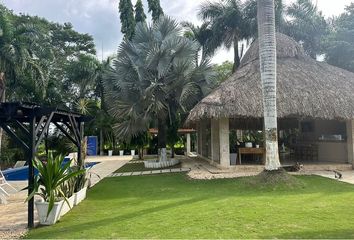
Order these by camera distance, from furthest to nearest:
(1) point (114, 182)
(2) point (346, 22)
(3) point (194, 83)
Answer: (2) point (346, 22)
(3) point (194, 83)
(1) point (114, 182)

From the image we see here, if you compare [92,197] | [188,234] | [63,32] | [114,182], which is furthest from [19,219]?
[63,32]

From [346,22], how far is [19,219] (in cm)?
2207

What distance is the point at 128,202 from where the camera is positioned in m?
7.39

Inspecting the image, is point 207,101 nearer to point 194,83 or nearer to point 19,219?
point 194,83

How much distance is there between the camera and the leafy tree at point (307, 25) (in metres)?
21.3

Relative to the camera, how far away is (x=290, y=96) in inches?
471

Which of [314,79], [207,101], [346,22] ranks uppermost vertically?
[346,22]

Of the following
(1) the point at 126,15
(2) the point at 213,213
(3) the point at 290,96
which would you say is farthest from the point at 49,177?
(1) the point at 126,15

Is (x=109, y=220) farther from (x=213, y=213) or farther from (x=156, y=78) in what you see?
(x=156, y=78)

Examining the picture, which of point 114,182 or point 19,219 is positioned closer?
point 19,219

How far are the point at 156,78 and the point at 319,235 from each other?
38.7 feet

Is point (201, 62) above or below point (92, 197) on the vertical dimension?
above

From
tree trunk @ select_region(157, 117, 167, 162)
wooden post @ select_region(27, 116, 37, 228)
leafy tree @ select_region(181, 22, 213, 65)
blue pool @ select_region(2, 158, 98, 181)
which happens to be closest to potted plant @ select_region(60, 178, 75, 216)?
wooden post @ select_region(27, 116, 37, 228)

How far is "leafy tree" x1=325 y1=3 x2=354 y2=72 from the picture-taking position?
66.3 feet
